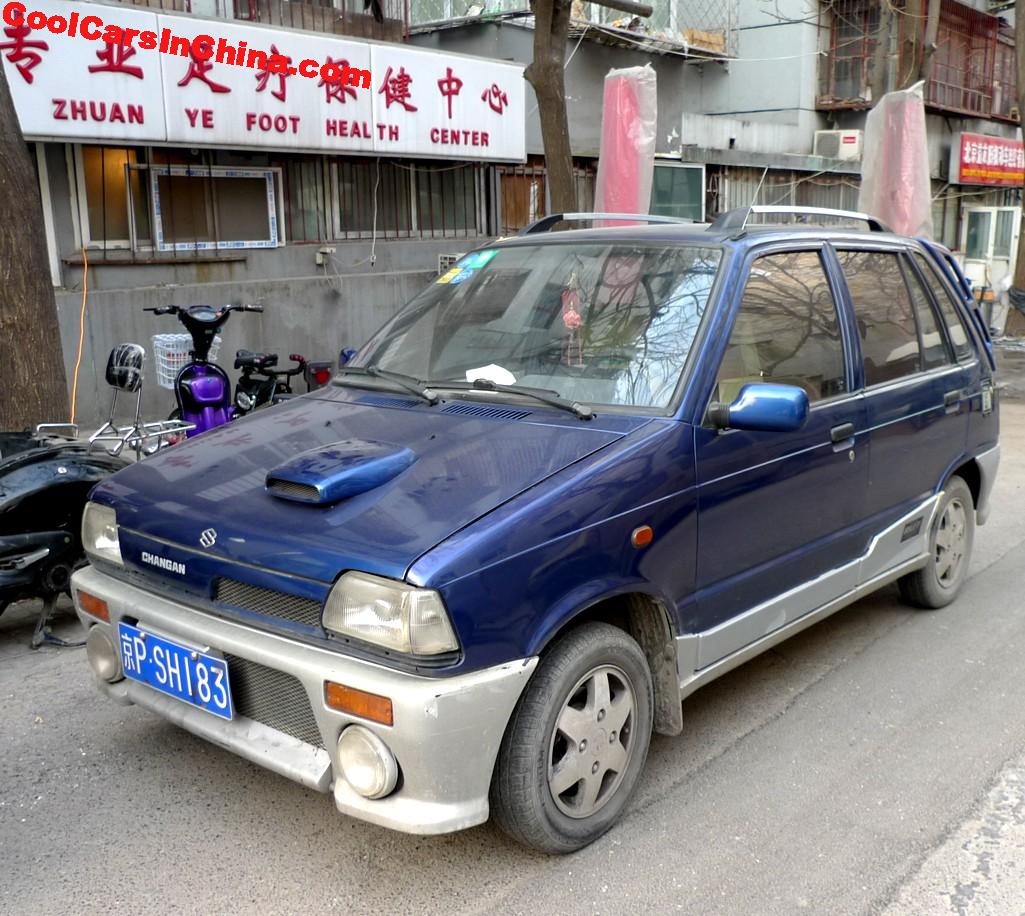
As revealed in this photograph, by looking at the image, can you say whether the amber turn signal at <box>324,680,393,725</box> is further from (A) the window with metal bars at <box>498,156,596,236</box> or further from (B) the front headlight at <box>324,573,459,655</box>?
(A) the window with metal bars at <box>498,156,596,236</box>

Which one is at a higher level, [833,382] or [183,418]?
[833,382]

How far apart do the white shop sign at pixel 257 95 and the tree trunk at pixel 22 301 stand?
289 centimetres

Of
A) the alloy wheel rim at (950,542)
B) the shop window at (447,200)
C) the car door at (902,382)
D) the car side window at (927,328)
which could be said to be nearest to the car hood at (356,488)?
the car door at (902,382)

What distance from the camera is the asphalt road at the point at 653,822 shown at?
2.85 m

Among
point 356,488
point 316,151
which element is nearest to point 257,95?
point 316,151

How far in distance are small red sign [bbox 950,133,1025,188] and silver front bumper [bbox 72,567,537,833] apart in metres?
23.9

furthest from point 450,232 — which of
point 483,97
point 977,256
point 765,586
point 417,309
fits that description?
point 977,256

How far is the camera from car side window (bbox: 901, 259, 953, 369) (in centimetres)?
462

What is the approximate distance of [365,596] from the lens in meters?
2.59

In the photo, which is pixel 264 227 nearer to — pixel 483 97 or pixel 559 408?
pixel 483 97

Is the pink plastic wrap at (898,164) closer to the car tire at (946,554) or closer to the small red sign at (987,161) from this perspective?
the car tire at (946,554)

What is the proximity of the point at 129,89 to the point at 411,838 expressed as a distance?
7.79m

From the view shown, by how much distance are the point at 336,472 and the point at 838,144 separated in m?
19.1

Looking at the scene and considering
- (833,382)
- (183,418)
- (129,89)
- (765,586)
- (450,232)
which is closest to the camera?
(765,586)
